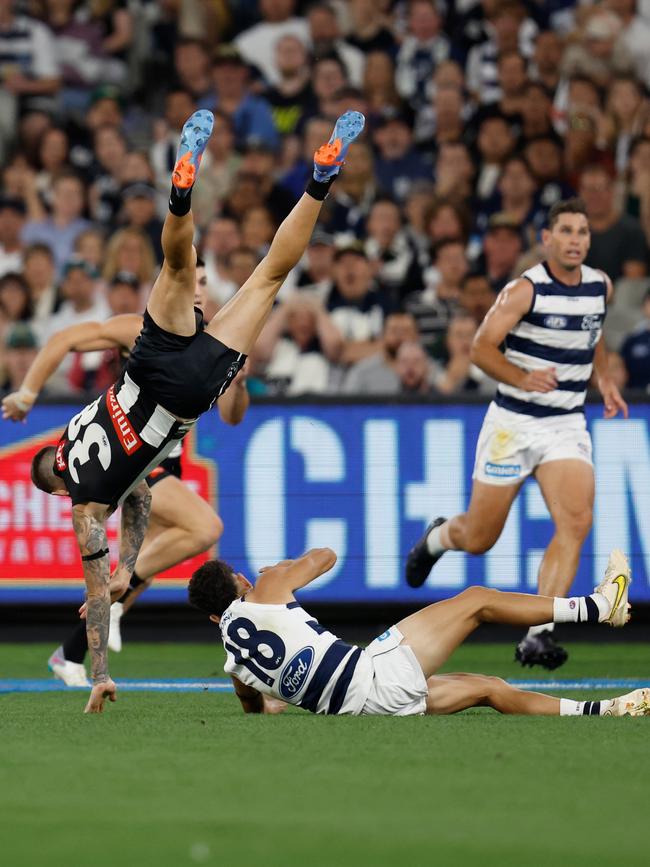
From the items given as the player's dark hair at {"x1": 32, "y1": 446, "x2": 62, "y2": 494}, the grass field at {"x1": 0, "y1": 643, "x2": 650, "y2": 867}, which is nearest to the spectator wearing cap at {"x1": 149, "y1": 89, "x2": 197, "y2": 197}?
the player's dark hair at {"x1": 32, "y1": 446, "x2": 62, "y2": 494}

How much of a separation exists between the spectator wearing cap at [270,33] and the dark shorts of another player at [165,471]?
24.6ft

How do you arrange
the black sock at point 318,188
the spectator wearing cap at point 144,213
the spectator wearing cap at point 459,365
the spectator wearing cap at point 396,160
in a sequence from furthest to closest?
the spectator wearing cap at point 396,160, the spectator wearing cap at point 144,213, the spectator wearing cap at point 459,365, the black sock at point 318,188

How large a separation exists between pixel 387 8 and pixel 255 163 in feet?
7.86

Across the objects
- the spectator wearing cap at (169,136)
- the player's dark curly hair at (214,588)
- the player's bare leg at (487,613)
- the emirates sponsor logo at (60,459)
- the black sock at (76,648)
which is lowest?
the black sock at (76,648)

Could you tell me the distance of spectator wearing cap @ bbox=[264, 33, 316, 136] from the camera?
16.9m

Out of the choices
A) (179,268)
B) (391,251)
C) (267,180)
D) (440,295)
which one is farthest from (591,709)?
(267,180)

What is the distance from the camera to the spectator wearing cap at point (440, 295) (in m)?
14.2

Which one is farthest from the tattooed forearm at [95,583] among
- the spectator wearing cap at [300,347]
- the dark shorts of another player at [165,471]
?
the spectator wearing cap at [300,347]

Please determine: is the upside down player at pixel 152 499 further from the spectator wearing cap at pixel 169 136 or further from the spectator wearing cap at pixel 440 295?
the spectator wearing cap at pixel 169 136

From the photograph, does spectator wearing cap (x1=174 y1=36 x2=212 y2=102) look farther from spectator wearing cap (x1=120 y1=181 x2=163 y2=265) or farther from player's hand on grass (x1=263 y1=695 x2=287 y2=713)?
player's hand on grass (x1=263 y1=695 x2=287 y2=713)

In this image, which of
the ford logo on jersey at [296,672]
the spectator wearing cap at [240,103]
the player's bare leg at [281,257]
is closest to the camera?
the ford logo on jersey at [296,672]

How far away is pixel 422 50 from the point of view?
54.7 ft

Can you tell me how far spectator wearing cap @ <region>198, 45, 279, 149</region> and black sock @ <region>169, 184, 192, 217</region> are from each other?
360 inches

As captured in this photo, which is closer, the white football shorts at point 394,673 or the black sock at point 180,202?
the white football shorts at point 394,673
